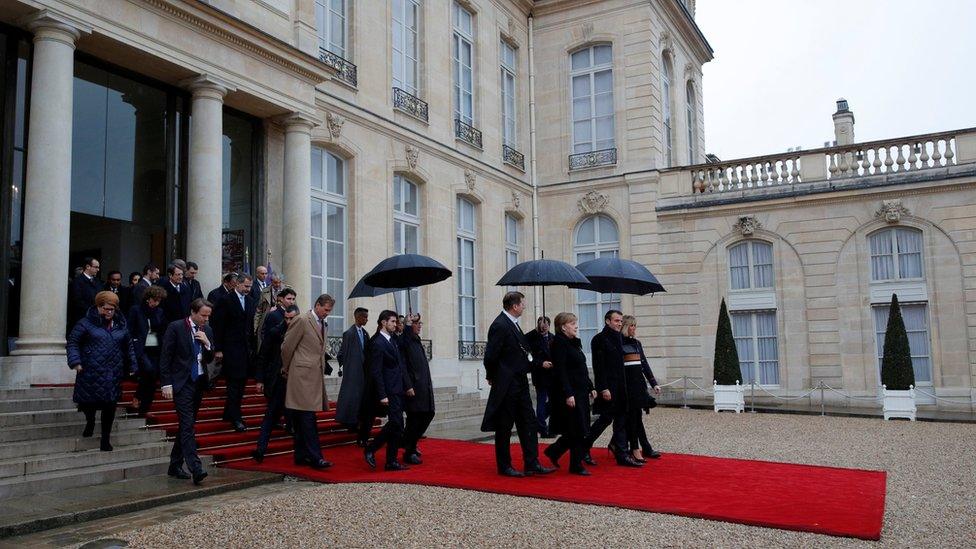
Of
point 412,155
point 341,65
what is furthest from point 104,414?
point 412,155

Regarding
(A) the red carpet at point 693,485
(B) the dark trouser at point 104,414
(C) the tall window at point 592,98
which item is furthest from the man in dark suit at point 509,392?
(C) the tall window at point 592,98

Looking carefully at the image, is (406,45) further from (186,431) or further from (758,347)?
(186,431)

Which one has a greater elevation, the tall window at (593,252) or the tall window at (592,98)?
the tall window at (592,98)

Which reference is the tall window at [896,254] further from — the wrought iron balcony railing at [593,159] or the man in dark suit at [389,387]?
the man in dark suit at [389,387]

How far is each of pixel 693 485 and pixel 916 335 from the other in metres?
12.0

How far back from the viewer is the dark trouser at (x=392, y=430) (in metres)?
7.21

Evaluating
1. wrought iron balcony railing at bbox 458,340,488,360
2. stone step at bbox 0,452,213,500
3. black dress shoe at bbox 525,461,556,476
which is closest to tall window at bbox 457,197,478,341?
wrought iron balcony railing at bbox 458,340,488,360

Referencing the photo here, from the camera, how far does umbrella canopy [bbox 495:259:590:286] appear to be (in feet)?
30.1

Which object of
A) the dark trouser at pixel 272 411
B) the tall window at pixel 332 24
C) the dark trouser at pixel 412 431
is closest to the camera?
the dark trouser at pixel 272 411

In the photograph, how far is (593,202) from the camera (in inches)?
767

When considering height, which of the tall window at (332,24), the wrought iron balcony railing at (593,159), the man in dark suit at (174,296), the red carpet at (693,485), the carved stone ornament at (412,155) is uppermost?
the tall window at (332,24)

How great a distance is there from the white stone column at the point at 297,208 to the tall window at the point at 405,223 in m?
3.42

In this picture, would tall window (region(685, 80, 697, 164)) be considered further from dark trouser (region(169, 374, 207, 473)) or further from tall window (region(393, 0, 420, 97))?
dark trouser (region(169, 374, 207, 473))

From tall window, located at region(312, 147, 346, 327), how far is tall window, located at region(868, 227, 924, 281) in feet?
35.9
